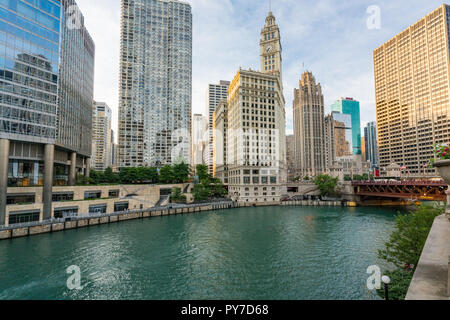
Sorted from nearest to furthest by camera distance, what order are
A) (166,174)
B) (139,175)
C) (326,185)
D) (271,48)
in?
(166,174), (139,175), (326,185), (271,48)

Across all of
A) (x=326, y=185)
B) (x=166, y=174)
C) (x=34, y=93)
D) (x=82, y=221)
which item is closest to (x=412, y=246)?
(x=82, y=221)

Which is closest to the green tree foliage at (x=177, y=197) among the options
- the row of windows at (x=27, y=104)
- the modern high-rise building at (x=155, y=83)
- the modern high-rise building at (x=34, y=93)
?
the modern high-rise building at (x=34, y=93)

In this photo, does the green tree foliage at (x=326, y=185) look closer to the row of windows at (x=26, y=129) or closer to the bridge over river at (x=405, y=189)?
the bridge over river at (x=405, y=189)

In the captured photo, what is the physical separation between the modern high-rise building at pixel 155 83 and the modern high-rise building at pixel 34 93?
7121 centimetres

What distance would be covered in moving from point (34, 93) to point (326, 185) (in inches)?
4157

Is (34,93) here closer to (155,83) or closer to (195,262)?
(195,262)

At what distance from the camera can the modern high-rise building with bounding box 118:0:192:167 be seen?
447ft

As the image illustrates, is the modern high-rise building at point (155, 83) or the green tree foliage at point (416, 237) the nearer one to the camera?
the green tree foliage at point (416, 237)

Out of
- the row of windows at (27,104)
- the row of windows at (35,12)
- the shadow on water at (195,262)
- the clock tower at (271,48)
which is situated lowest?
the shadow on water at (195,262)

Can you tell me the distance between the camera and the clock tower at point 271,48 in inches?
4852

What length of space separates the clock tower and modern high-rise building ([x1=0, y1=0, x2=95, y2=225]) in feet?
302

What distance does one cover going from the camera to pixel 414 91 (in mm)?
163000

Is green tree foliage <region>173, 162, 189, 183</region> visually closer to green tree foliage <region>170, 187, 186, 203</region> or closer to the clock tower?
green tree foliage <region>170, 187, 186, 203</region>
